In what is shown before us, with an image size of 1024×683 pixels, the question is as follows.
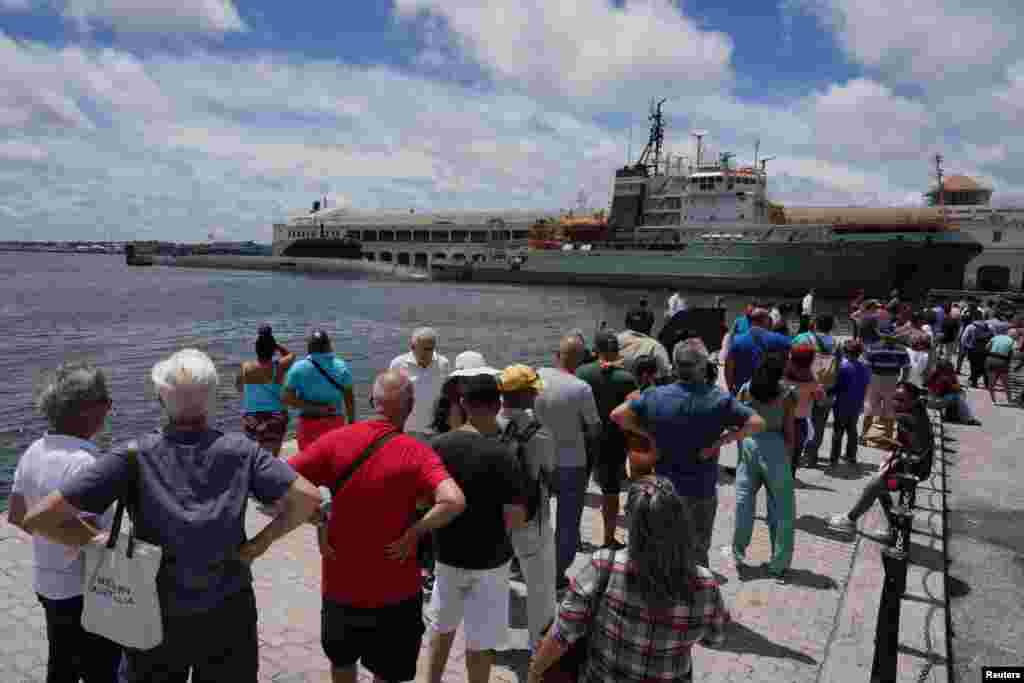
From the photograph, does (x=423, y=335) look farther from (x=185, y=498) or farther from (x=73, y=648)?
(x=185, y=498)

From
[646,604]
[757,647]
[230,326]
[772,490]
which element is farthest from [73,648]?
[230,326]

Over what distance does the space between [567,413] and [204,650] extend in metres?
2.50

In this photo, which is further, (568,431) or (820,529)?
(820,529)

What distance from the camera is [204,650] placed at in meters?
2.27

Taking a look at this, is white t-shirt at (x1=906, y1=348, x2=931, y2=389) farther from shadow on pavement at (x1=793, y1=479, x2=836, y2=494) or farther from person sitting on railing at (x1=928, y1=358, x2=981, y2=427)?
shadow on pavement at (x1=793, y1=479, x2=836, y2=494)

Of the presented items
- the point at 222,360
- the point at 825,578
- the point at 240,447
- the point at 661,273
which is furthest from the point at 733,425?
the point at 661,273

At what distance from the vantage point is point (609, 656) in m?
2.12

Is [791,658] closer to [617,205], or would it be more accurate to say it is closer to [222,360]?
[222,360]

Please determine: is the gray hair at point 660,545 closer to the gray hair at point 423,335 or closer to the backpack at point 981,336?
the gray hair at point 423,335

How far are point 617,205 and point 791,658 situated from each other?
6368 centimetres

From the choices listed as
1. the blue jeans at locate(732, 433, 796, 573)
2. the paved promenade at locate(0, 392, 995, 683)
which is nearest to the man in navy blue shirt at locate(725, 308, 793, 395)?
the paved promenade at locate(0, 392, 995, 683)

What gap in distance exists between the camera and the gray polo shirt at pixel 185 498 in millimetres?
2164

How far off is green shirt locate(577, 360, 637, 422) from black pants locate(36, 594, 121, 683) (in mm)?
3281

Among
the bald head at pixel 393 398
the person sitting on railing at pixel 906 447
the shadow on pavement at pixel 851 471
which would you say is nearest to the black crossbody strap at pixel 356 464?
the bald head at pixel 393 398
